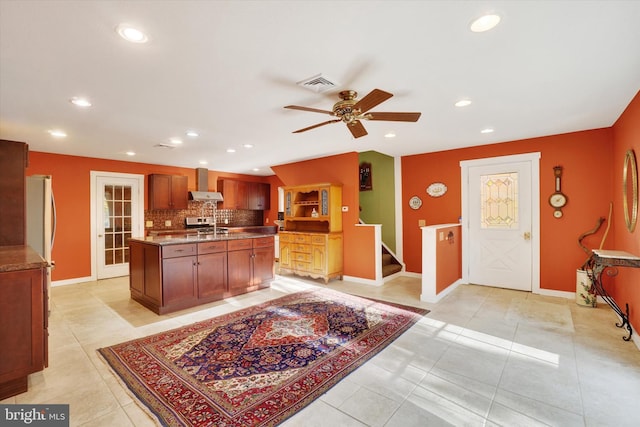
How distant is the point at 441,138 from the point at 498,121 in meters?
0.88

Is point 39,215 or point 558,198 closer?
point 39,215

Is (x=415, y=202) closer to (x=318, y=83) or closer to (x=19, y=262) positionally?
(x=318, y=83)

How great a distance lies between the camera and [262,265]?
4.76m

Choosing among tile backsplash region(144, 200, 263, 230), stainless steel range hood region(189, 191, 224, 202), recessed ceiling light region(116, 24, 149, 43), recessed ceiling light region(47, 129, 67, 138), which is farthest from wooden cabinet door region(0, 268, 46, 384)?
stainless steel range hood region(189, 191, 224, 202)

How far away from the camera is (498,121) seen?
11.8 ft

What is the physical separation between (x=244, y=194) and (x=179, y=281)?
13.9 feet

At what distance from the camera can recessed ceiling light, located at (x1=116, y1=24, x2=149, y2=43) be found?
67.6 inches

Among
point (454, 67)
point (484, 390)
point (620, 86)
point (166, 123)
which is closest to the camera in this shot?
point (484, 390)

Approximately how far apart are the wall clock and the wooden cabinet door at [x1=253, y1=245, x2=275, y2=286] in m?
4.43

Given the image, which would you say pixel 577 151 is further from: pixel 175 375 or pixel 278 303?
pixel 175 375

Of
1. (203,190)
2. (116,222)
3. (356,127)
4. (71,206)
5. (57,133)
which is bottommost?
(116,222)

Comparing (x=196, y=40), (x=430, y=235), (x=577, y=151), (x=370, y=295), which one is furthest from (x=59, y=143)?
(x=577, y=151)

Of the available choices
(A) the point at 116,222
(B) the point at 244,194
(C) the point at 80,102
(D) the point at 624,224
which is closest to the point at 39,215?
(C) the point at 80,102

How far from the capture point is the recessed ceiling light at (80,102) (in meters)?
2.77
